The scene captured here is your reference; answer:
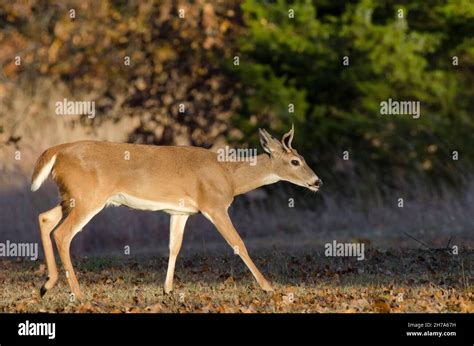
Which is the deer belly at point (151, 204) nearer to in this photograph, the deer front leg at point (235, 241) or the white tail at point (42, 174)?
the deer front leg at point (235, 241)

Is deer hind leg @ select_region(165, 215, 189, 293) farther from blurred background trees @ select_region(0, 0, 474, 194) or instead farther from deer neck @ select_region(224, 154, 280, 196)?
blurred background trees @ select_region(0, 0, 474, 194)

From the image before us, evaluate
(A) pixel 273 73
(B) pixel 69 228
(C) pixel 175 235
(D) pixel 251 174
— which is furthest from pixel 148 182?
(A) pixel 273 73

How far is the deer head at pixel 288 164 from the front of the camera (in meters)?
12.0

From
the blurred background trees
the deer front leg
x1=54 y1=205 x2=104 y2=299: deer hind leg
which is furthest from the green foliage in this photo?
x1=54 y1=205 x2=104 y2=299: deer hind leg

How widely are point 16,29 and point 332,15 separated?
15.9 feet

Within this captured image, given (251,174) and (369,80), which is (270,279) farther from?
(369,80)

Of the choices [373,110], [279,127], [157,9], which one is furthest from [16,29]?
[373,110]

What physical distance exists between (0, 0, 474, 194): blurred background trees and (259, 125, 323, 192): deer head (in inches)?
250

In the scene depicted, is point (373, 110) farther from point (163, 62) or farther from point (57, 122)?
point (57, 122)

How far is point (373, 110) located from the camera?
1855cm

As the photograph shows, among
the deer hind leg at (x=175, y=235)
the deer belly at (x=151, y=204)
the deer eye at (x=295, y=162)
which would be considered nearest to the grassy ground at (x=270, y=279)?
the deer hind leg at (x=175, y=235)

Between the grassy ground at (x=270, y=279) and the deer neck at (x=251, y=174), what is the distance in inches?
34.3

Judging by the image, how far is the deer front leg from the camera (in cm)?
1070

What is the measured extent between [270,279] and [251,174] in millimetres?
1038
